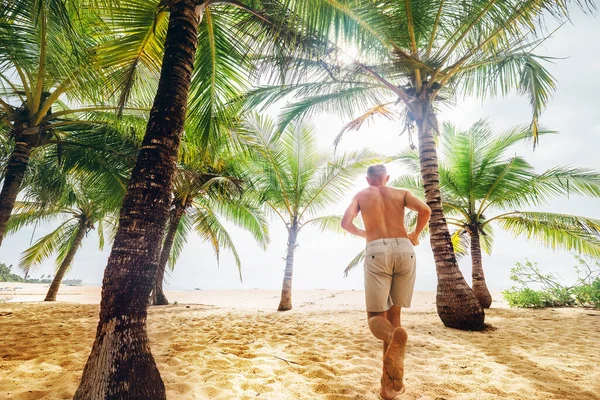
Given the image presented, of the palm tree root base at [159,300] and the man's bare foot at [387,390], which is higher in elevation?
the man's bare foot at [387,390]

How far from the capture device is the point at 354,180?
28.6 ft

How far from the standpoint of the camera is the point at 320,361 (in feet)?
9.64

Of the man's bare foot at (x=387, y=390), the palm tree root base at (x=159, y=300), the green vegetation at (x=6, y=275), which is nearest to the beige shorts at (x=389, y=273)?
the man's bare foot at (x=387, y=390)

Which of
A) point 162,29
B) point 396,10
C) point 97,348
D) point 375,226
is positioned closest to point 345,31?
point 396,10

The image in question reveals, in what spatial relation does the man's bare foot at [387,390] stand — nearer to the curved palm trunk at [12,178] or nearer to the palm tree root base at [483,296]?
the curved palm trunk at [12,178]

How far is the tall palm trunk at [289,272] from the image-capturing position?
8133 mm

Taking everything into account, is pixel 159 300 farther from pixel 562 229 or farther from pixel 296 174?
pixel 562 229

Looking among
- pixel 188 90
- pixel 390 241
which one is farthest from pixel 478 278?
pixel 188 90

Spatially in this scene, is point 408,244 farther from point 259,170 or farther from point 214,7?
point 259,170

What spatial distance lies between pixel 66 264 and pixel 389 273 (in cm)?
1188

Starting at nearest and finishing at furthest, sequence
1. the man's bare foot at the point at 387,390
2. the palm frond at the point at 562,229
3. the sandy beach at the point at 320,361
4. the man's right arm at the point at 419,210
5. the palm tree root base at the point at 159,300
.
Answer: the man's bare foot at the point at 387,390, the sandy beach at the point at 320,361, the man's right arm at the point at 419,210, the palm frond at the point at 562,229, the palm tree root base at the point at 159,300

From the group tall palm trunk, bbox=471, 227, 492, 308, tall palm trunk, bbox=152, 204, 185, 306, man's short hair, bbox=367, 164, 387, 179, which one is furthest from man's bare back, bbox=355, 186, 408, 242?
tall palm trunk, bbox=152, 204, 185, 306

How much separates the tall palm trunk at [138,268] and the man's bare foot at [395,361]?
156cm

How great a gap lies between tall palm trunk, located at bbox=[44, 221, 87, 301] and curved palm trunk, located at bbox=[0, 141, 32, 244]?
21.1ft
